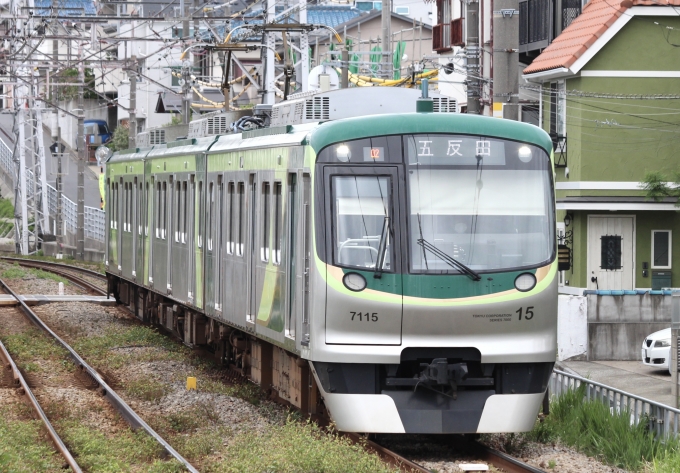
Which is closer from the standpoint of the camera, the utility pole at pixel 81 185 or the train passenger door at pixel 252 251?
the train passenger door at pixel 252 251

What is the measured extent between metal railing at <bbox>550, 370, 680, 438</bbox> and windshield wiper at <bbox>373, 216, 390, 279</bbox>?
2.73 m

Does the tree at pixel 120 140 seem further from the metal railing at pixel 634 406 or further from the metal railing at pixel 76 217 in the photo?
the metal railing at pixel 634 406

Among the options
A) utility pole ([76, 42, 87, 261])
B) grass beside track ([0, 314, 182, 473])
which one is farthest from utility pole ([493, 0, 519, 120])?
utility pole ([76, 42, 87, 261])

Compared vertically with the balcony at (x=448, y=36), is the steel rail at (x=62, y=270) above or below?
below

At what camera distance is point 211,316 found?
14.4m

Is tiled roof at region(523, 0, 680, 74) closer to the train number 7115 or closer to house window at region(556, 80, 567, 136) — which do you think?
house window at region(556, 80, 567, 136)

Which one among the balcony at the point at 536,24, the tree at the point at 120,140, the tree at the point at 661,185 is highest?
the balcony at the point at 536,24

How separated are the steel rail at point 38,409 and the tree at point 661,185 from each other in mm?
12105

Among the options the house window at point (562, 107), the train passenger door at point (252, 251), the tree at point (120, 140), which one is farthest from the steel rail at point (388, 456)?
the tree at point (120, 140)

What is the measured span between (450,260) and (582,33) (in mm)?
15941

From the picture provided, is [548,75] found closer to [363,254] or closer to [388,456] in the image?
[363,254]

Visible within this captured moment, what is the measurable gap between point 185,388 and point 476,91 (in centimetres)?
471

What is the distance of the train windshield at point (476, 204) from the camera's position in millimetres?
9672

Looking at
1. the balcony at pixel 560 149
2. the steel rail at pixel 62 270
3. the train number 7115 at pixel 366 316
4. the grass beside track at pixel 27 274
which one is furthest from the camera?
the grass beside track at pixel 27 274
